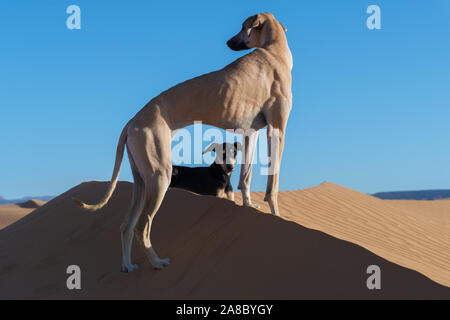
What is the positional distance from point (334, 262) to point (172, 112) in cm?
279

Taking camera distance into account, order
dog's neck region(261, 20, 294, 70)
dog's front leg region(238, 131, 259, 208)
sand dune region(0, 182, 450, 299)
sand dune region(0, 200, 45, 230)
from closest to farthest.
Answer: sand dune region(0, 182, 450, 299) < dog's front leg region(238, 131, 259, 208) < dog's neck region(261, 20, 294, 70) < sand dune region(0, 200, 45, 230)

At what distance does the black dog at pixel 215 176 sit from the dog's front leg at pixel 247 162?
1.98 meters

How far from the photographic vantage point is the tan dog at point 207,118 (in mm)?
5332

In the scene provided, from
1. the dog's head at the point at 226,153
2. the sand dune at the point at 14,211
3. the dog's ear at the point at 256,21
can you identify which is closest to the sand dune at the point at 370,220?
the dog's head at the point at 226,153

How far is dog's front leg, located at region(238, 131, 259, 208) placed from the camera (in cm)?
650

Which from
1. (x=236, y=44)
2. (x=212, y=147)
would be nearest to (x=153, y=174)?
(x=236, y=44)

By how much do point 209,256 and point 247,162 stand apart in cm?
186

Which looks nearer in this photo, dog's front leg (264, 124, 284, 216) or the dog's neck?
dog's front leg (264, 124, 284, 216)

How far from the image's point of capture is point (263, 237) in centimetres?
538

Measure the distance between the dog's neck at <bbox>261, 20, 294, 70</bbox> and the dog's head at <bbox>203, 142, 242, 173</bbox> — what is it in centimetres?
261

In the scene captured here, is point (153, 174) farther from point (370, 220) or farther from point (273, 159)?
point (370, 220)

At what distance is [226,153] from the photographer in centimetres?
886

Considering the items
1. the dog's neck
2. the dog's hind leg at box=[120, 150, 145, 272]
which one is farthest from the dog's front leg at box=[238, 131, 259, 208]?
the dog's hind leg at box=[120, 150, 145, 272]

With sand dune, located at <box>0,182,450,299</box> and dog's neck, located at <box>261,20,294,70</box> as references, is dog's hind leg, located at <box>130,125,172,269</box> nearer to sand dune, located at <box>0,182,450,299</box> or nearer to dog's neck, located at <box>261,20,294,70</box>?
sand dune, located at <box>0,182,450,299</box>
